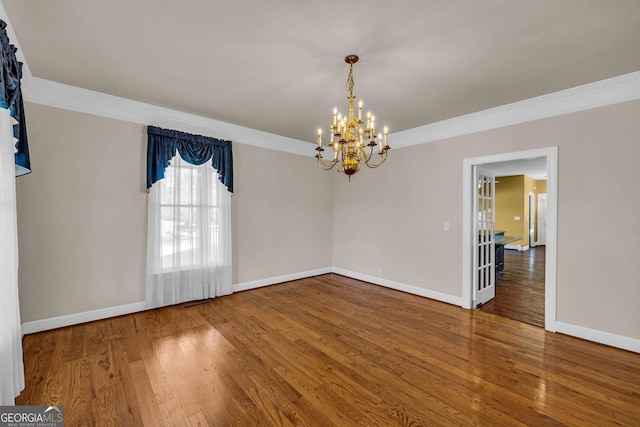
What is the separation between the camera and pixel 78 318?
3301 mm

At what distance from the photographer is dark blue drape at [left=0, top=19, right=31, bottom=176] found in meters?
1.86

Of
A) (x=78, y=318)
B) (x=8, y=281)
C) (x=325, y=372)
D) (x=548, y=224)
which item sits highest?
(x=548, y=224)

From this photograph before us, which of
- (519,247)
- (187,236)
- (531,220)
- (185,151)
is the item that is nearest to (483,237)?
(187,236)

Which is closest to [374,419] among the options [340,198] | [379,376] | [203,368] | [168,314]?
[379,376]

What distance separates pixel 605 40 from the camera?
2.21 metres

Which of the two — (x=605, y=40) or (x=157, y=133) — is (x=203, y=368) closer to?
(x=157, y=133)

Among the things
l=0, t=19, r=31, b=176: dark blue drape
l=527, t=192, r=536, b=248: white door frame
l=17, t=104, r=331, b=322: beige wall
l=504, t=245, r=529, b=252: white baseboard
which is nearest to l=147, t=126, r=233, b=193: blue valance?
l=17, t=104, r=331, b=322: beige wall

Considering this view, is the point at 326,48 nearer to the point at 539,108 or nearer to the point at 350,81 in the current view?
the point at 350,81

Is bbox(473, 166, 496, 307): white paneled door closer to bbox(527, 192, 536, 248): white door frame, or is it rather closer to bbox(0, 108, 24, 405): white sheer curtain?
bbox(0, 108, 24, 405): white sheer curtain

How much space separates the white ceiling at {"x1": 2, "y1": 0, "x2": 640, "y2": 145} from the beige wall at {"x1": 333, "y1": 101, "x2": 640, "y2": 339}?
52cm

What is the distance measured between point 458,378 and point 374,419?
922 millimetres

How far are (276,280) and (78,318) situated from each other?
2.78 metres

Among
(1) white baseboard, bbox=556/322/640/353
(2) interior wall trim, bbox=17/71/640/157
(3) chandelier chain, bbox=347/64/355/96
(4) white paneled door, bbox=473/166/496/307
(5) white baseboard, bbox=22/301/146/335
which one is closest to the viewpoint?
(3) chandelier chain, bbox=347/64/355/96

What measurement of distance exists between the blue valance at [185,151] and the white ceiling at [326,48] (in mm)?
507
